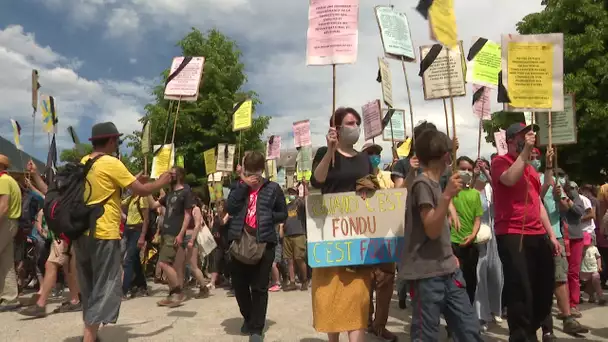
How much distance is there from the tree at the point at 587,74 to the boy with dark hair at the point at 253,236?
18297mm

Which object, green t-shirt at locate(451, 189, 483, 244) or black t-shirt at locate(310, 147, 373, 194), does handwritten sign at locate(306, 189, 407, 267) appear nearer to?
black t-shirt at locate(310, 147, 373, 194)

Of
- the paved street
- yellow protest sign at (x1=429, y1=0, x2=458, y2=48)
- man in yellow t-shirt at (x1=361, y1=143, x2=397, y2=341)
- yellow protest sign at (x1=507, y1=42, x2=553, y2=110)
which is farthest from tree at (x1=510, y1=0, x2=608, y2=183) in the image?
yellow protest sign at (x1=429, y1=0, x2=458, y2=48)

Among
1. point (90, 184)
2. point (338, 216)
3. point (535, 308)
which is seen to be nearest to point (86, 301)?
point (90, 184)

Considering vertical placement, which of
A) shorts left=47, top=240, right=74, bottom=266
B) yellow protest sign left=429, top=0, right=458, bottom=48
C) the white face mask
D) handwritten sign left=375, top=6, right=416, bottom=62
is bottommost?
shorts left=47, top=240, right=74, bottom=266

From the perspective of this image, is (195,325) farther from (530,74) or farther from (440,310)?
(530,74)

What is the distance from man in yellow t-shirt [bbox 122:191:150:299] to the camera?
27.3ft

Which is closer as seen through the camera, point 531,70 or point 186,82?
point 531,70

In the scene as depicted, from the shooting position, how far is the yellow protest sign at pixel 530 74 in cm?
416

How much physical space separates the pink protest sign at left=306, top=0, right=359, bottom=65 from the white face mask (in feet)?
1.76

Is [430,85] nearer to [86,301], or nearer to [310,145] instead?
[86,301]

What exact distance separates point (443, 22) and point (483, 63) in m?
2.69

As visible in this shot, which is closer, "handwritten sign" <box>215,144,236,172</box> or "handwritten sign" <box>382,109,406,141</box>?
"handwritten sign" <box>382,109,406,141</box>

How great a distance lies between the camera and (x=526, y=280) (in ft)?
13.0

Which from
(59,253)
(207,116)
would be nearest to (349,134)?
(59,253)
